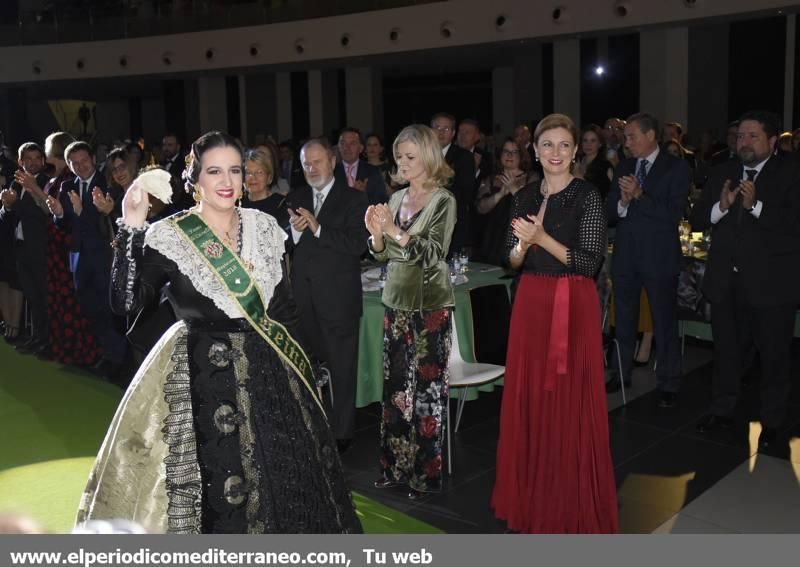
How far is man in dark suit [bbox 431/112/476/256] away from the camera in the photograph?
652cm

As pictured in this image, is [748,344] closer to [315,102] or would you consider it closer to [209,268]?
[209,268]

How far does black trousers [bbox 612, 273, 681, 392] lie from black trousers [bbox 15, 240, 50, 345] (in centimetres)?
450

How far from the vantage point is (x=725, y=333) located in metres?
4.59

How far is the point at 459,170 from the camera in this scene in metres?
6.72

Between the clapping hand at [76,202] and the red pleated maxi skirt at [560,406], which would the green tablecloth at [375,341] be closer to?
the red pleated maxi skirt at [560,406]

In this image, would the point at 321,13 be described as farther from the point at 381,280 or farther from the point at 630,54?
the point at 381,280

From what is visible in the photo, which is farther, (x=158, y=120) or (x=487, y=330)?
(x=158, y=120)

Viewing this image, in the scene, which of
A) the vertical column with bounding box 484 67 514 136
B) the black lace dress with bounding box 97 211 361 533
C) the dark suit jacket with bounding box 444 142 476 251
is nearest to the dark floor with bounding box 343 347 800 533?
the black lace dress with bounding box 97 211 361 533

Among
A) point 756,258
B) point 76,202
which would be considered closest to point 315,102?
point 76,202

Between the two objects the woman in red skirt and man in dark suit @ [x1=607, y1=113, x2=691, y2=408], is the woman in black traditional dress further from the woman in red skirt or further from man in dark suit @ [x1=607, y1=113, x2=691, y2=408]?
man in dark suit @ [x1=607, y1=113, x2=691, y2=408]

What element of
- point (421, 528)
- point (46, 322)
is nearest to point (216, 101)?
point (46, 322)

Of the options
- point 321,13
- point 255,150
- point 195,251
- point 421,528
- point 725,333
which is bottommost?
point 421,528

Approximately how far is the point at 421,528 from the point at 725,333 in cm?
213

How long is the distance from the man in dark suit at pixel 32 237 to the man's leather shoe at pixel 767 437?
17.1 ft
